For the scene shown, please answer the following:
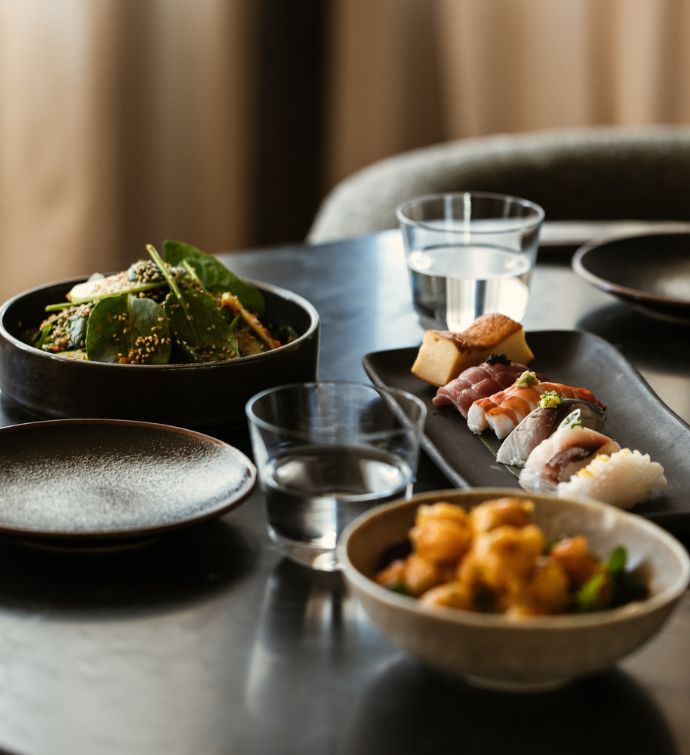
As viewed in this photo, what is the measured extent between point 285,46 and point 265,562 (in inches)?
117

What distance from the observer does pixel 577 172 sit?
9.07ft

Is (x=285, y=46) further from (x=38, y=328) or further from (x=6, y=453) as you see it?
(x=6, y=453)

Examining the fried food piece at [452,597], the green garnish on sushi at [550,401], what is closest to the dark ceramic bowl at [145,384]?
the green garnish on sushi at [550,401]

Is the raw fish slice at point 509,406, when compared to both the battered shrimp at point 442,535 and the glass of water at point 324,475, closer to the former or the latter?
the glass of water at point 324,475

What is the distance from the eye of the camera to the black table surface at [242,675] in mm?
737

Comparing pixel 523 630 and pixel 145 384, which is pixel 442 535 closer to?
pixel 523 630

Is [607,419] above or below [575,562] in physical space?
below

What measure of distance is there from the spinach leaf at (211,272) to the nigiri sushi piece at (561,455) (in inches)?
18.5

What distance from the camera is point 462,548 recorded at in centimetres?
77

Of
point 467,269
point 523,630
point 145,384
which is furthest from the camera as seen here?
point 467,269

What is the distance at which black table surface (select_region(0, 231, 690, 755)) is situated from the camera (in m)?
0.74

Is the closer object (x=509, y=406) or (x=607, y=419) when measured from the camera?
(x=509, y=406)

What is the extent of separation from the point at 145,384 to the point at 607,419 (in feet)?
1.71

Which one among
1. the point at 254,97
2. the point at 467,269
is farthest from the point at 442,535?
the point at 254,97
